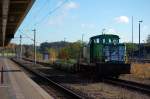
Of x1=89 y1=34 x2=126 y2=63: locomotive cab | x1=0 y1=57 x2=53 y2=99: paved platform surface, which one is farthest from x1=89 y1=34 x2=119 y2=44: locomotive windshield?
x1=0 y1=57 x2=53 y2=99: paved platform surface

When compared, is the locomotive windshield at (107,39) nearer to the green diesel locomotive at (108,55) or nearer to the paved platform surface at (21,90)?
the green diesel locomotive at (108,55)

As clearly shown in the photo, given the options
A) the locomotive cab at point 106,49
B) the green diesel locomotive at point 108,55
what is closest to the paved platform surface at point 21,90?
the green diesel locomotive at point 108,55

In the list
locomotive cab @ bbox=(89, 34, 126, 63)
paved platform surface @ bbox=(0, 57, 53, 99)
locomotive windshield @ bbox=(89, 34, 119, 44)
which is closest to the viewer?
paved platform surface @ bbox=(0, 57, 53, 99)

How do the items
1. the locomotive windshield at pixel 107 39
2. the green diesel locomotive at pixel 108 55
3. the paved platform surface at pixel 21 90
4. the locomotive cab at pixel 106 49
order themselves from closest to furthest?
the paved platform surface at pixel 21 90
the green diesel locomotive at pixel 108 55
the locomotive cab at pixel 106 49
the locomotive windshield at pixel 107 39

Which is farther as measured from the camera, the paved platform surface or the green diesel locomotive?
the green diesel locomotive

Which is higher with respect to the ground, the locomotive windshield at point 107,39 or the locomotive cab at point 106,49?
the locomotive windshield at point 107,39

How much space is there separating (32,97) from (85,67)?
15.3 meters

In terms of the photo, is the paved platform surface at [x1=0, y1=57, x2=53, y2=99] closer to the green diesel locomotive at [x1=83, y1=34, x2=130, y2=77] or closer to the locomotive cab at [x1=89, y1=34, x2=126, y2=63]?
the green diesel locomotive at [x1=83, y1=34, x2=130, y2=77]

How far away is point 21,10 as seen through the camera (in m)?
36.2

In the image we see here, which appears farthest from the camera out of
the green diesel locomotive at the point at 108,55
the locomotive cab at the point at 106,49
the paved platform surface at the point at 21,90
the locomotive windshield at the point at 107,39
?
the locomotive windshield at the point at 107,39

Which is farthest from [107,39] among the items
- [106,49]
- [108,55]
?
[108,55]

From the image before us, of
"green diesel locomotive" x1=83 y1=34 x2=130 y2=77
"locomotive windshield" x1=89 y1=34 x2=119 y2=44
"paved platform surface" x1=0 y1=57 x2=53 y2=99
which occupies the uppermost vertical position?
"locomotive windshield" x1=89 y1=34 x2=119 y2=44

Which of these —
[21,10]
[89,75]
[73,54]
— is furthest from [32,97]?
[73,54]

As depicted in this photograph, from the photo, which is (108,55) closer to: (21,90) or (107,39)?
(107,39)
